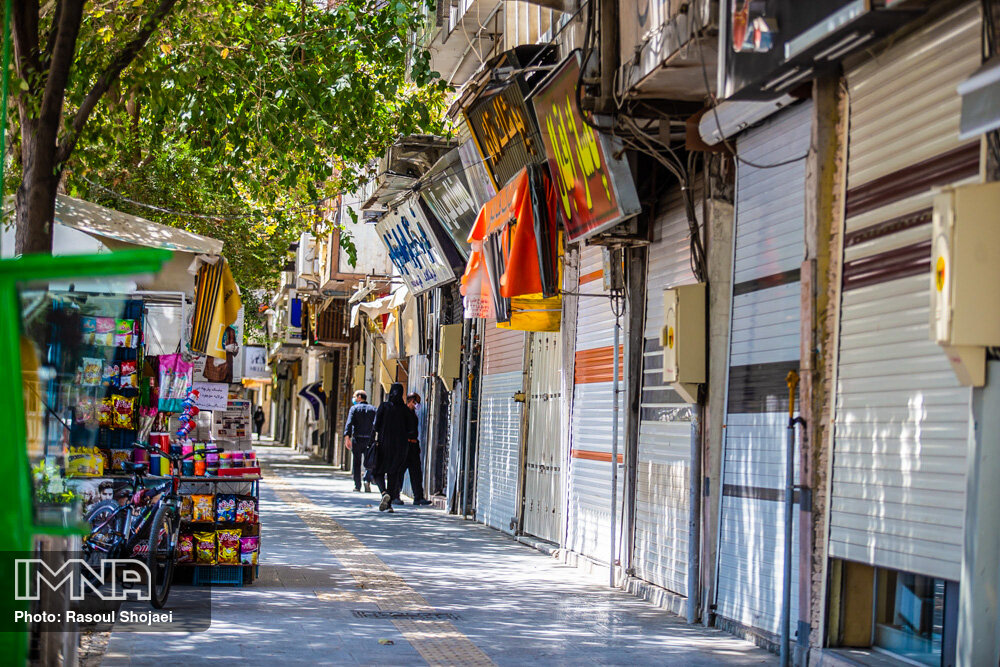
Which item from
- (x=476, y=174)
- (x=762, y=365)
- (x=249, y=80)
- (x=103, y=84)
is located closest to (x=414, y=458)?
(x=476, y=174)

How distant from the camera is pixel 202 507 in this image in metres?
9.88

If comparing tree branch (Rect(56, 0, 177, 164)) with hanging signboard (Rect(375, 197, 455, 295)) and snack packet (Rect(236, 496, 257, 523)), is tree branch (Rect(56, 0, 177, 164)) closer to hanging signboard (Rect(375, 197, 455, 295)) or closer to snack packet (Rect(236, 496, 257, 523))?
snack packet (Rect(236, 496, 257, 523))

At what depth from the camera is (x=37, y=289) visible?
10.5 ft

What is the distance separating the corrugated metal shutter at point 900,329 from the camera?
6074mm

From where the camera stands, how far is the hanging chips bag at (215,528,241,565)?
988 cm

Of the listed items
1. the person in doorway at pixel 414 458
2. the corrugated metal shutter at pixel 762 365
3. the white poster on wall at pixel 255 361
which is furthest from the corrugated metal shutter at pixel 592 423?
the white poster on wall at pixel 255 361

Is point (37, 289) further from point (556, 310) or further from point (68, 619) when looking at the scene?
point (556, 310)

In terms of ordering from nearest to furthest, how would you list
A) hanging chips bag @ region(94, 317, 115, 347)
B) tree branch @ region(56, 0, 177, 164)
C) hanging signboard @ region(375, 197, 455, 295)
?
hanging chips bag @ region(94, 317, 115, 347), tree branch @ region(56, 0, 177, 164), hanging signboard @ region(375, 197, 455, 295)

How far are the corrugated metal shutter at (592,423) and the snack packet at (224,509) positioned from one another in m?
3.70

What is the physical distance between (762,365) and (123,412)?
503 centimetres

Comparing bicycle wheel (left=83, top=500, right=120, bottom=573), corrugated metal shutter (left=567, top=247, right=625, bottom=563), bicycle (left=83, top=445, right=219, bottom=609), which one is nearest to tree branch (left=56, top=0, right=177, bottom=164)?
bicycle (left=83, top=445, right=219, bottom=609)

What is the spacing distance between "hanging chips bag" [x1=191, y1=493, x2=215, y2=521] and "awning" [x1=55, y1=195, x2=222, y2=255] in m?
2.68

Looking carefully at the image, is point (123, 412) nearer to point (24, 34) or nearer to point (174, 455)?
point (174, 455)

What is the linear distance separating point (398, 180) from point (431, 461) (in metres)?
5.16
